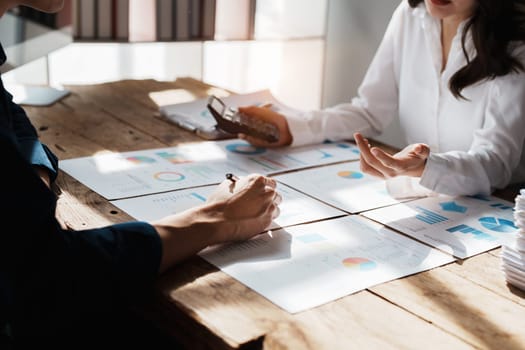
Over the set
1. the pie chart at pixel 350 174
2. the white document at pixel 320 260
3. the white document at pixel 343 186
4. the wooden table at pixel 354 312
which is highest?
the pie chart at pixel 350 174

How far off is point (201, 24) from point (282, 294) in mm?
2204

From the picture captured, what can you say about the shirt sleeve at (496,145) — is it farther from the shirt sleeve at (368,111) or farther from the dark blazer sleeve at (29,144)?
the dark blazer sleeve at (29,144)

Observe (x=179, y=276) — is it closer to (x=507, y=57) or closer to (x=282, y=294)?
(x=282, y=294)

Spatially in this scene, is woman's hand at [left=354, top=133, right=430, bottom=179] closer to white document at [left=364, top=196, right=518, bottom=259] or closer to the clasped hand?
white document at [left=364, top=196, right=518, bottom=259]

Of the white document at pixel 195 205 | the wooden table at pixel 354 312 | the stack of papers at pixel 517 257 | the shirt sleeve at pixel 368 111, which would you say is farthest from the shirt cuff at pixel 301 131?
the stack of papers at pixel 517 257

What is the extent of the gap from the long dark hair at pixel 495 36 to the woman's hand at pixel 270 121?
0.46m

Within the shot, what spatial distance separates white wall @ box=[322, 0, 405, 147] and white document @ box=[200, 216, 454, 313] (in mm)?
2044

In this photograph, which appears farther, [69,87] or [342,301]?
[69,87]

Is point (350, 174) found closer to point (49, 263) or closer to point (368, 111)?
point (368, 111)

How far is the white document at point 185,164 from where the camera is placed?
58.2 inches

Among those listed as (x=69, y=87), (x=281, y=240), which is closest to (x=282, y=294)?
(x=281, y=240)

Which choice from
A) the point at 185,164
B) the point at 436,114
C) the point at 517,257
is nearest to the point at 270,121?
the point at 185,164

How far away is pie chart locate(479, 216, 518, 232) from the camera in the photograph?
1346mm

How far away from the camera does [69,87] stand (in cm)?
234
